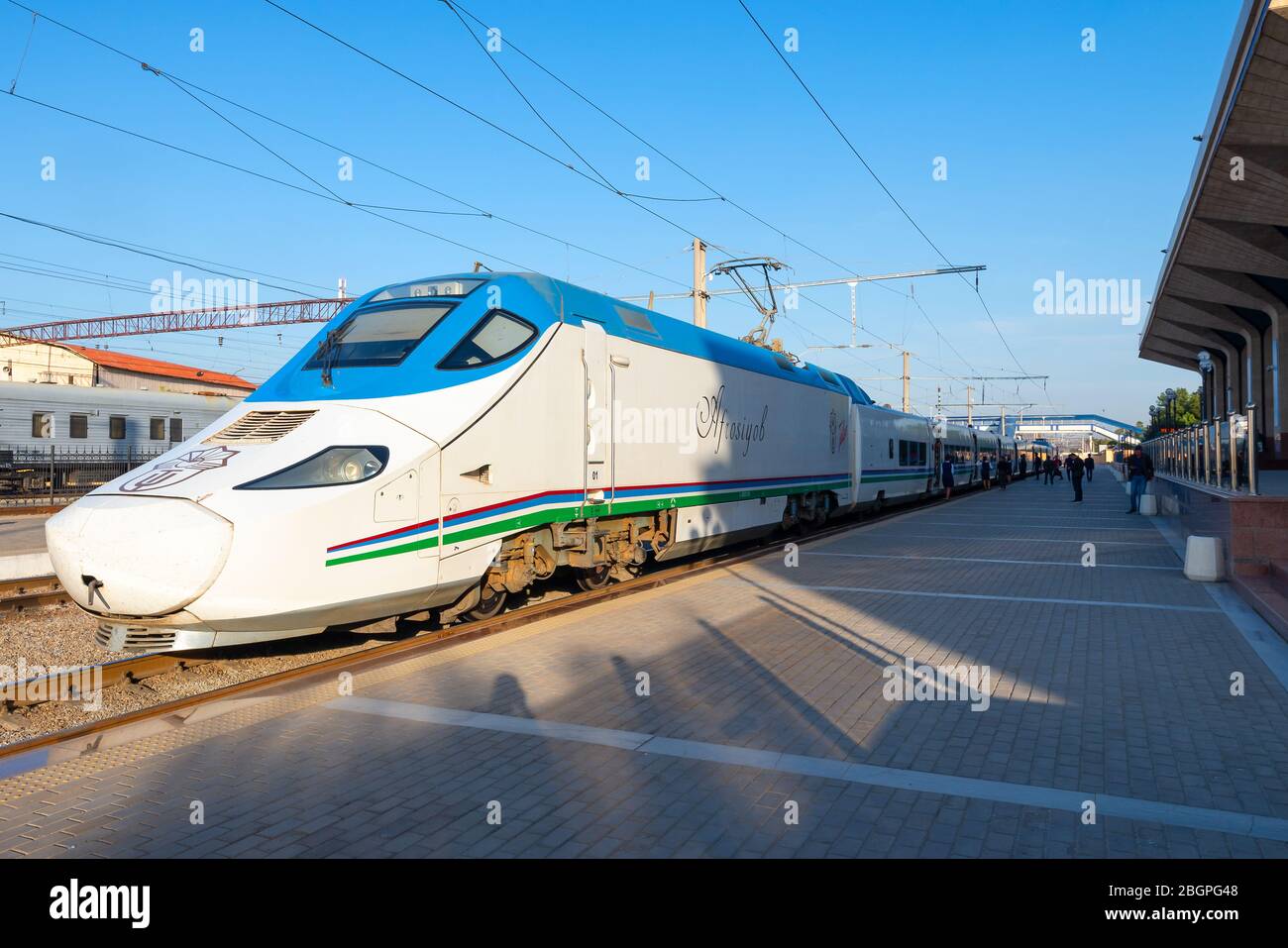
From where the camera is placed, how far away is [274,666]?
23.9ft

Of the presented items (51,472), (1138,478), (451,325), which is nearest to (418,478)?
(451,325)

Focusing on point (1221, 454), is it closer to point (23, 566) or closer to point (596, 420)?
point (596, 420)

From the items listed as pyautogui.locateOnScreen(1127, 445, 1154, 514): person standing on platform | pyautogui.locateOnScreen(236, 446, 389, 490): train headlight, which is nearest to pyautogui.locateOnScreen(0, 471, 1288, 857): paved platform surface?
pyautogui.locateOnScreen(236, 446, 389, 490): train headlight

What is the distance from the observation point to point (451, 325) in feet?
25.7

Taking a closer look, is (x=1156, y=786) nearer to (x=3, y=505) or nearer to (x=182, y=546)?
(x=182, y=546)

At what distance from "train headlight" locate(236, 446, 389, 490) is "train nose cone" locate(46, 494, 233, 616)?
46 cm

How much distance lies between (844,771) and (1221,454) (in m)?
11.0

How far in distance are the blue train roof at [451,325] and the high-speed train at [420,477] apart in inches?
0.8

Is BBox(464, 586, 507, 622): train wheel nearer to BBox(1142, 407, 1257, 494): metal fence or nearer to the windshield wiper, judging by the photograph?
the windshield wiper

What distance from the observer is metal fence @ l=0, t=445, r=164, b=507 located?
25109 millimetres

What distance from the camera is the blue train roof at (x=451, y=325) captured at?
7410 millimetres
